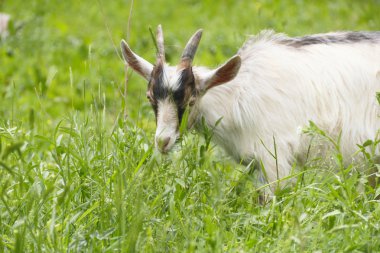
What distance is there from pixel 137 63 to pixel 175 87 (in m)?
0.49

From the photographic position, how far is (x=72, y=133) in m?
4.49

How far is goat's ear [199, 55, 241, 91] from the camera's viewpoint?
15.3 ft

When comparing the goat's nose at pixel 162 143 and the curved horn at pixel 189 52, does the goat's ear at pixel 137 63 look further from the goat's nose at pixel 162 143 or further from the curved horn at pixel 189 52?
the goat's nose at pixel 162 143

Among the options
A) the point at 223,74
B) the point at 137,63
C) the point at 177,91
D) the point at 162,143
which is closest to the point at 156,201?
the point at 162,143

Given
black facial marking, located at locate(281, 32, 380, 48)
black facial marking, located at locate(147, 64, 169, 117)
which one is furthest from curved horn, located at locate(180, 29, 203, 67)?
black facial marking, located at locate(281, 32, 380, 48)

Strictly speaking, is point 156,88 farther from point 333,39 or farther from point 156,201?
point 333,39

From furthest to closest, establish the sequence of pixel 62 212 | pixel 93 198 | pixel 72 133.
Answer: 1. pixel 72 133
2. pixel 93 198
3. pixel 62 212

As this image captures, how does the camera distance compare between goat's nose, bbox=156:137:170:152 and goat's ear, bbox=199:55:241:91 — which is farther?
goat's ear, bbox=199:55:241:91

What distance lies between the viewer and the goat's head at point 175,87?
4492 millimetres

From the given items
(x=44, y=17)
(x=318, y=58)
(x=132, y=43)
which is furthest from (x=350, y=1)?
(x=318, y=58)

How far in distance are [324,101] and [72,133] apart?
1620mm

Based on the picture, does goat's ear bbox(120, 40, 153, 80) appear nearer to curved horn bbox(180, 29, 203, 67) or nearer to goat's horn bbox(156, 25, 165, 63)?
goat's horn bbox(156, 25, 165, 63)

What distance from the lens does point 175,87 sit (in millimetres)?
4570

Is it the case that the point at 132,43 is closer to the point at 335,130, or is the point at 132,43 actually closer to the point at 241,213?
the point at 335,130
